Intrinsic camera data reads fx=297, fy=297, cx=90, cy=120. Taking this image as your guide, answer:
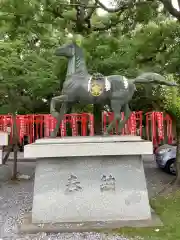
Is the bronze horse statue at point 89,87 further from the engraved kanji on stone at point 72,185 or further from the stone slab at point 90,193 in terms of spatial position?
the engraved kanji on stone at point 72,185

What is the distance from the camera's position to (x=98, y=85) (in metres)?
5.02

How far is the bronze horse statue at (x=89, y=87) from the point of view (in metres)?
5.02

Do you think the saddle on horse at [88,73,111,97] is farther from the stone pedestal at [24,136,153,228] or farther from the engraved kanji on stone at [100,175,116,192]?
the engraved kanji on stone at [100,175,116,192]

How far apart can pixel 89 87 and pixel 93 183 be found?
159 cm

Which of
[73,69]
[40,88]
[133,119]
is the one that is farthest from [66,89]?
[133,119]

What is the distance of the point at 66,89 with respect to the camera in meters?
5.08

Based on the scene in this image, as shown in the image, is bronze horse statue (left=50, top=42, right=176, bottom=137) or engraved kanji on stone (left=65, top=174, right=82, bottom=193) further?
bronze horse statue (left=50, top=42, right=176, bottom=137)

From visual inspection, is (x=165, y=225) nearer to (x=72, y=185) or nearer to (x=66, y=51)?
(x=72, y=185)

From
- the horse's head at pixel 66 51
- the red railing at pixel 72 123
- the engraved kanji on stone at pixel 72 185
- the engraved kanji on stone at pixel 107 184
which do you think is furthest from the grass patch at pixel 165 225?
the red railing at pixel 72 123

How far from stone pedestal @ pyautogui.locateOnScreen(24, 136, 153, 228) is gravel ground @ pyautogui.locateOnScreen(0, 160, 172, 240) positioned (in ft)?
1.54

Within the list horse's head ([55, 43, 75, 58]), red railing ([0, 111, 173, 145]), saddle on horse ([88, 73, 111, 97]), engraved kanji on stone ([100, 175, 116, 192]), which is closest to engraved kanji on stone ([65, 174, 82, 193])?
engraved kanji on stone ([100, 175, 116, 192])

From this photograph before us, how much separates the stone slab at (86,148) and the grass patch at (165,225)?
3.81ft

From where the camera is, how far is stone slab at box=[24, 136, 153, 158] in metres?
4.62

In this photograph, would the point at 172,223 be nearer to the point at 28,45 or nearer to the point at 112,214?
the point at 112,214
